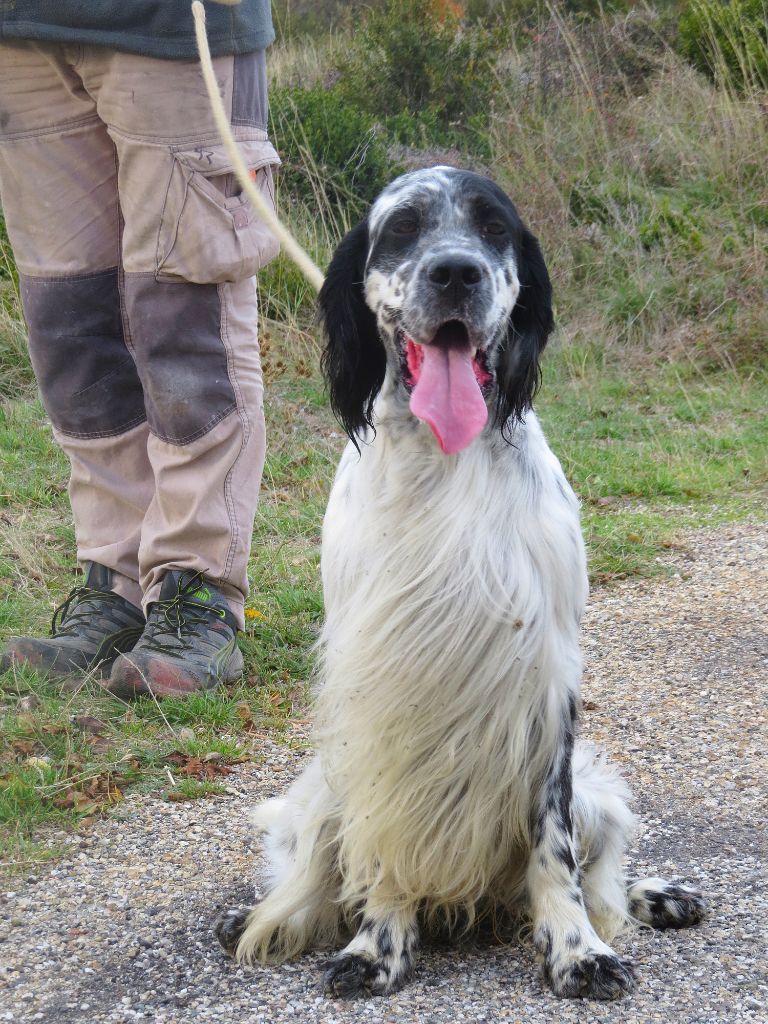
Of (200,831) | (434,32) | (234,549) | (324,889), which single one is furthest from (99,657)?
(434,32)

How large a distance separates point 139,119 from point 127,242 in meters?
0.33

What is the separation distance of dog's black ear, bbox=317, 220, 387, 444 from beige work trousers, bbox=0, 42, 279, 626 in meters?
0.86

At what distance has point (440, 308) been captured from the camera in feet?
7.50

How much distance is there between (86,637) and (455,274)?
184cm

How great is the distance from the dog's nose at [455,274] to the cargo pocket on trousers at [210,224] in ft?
3.87

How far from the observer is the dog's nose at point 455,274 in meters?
2.27

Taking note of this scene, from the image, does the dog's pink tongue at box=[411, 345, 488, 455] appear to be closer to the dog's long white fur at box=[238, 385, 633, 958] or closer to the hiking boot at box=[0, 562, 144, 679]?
the dog's long white fur at box=[238, 385, 633, 958]

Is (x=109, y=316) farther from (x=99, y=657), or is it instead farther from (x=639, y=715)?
(x=639, y=715)

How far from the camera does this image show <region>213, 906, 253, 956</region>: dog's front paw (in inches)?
90.6

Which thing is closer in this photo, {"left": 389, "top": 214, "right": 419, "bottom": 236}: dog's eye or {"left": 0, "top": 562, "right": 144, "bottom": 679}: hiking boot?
{"left": 389, "top": 214, "right": 419, "bottom": 236}: dog's eye

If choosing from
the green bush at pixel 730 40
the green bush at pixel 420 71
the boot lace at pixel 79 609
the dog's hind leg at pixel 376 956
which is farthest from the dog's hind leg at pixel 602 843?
the green bush at pixel 420 71

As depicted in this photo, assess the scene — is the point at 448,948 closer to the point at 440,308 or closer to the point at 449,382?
the point at 449,382

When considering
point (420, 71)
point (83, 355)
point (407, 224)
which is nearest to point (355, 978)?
point (407, 224)

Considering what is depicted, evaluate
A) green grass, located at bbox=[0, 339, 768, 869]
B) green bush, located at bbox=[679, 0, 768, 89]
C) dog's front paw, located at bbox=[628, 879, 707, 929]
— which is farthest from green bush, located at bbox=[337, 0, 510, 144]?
dog's front paw, located at bbox=[628, 879, 707, 929]
